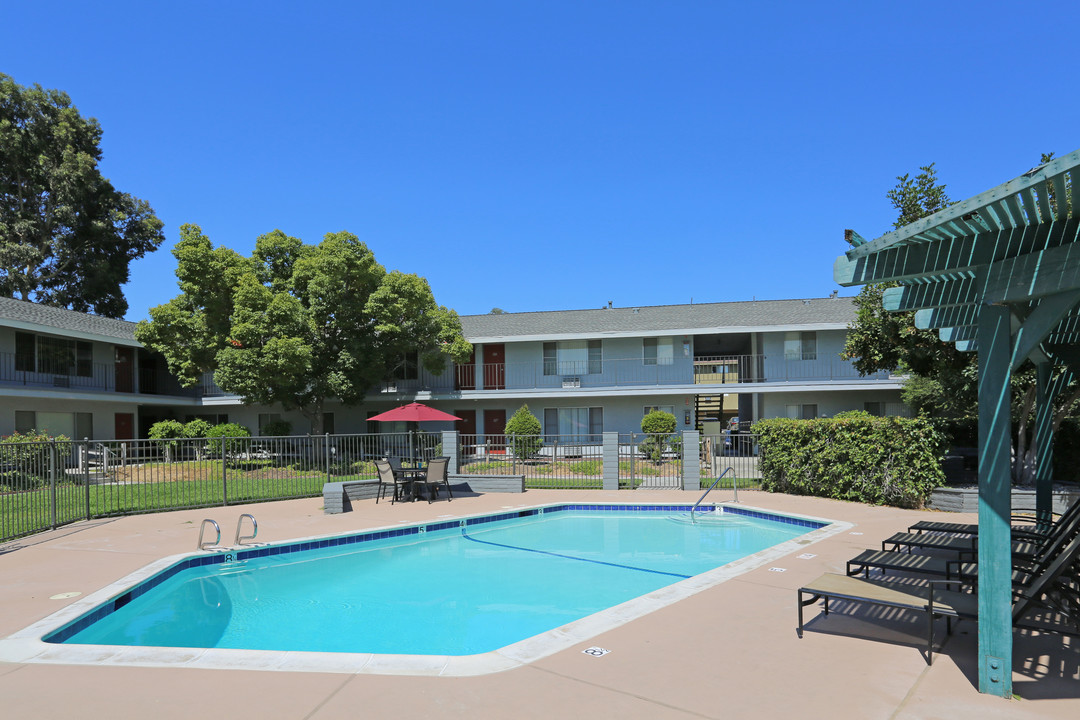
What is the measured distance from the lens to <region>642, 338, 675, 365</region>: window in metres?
29.7

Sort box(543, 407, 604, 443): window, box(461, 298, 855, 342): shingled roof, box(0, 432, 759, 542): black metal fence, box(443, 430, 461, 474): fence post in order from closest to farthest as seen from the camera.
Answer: box(0, 432, 759, 542): black metal fence < box(443, 430, 461, 474): fence post < box(461, 298, 855, 342): shingled roof < box(543, 407, 604, 443): window

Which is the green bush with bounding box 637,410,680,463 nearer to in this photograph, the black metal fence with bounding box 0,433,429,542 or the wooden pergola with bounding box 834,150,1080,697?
the black metal fence with bounding box 0,433,429,542

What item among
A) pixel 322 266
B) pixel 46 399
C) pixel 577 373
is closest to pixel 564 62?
pixel 322 266

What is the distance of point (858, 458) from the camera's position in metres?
13.6

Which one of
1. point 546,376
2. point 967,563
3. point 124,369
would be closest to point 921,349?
point 967,563

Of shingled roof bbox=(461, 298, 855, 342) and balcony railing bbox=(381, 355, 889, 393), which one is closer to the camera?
balcony railing bbox=(381, 355, 889, 393)

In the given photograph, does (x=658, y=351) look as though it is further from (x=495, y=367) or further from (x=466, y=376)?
(x=466, y=376)

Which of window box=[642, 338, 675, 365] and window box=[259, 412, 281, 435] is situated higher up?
window box=[642, 338, 675, 365]

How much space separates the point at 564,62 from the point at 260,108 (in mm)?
10084

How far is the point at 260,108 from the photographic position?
20.3 metres

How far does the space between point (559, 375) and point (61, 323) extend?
20.9m

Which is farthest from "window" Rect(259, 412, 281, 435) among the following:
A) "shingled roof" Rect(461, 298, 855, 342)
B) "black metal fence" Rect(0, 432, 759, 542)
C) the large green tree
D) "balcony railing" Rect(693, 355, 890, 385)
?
"balcony railing" Rect(693, 355, 890, 385)

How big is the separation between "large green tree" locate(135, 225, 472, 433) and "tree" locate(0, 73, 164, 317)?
52.8ft

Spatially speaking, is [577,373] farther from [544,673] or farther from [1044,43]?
[544,673]
